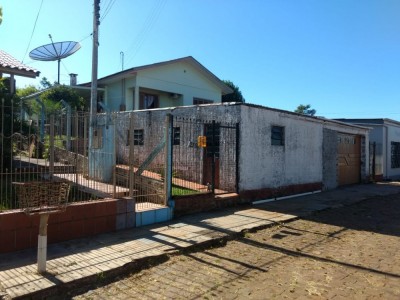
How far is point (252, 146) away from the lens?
36.4ft

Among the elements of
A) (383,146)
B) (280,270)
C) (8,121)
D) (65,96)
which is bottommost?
(280,270)

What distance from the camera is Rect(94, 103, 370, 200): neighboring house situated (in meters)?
10.8

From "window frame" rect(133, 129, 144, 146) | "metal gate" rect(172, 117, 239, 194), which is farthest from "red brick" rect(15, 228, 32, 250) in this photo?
"window frame" rect(133, 129, 144, 146)

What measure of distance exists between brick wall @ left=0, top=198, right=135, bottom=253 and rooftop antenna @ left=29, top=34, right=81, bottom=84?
11617 millimetres

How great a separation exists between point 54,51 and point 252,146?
439 inches

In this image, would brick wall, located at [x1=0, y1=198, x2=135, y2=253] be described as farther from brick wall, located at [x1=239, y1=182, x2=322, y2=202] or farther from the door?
brick wall, located at [x1=239, y1=182, x2=322, y2=202]

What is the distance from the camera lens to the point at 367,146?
1967cm

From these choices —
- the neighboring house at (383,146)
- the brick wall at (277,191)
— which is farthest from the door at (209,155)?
the neighboring house at (383,146)

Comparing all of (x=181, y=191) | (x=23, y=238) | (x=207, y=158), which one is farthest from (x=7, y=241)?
(x=207, y=158)

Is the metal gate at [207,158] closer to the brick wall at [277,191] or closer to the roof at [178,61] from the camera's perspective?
the brick wall at [277,191]

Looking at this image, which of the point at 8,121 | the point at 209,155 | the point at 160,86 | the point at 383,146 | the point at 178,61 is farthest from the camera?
the point at 383,146

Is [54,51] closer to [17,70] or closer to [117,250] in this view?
[17,70]

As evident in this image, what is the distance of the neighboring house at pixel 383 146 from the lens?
21.5 m

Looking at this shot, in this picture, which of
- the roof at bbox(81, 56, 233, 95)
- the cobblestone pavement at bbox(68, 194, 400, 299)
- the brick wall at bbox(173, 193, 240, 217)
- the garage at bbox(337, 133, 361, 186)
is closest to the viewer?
the cobblestone pavement at bbox(68, 194, 400, 299)
